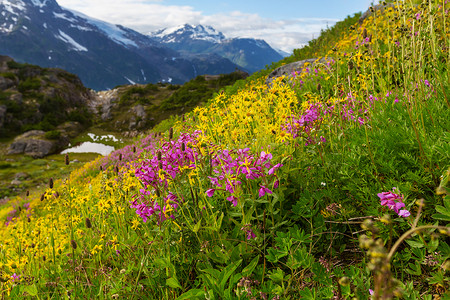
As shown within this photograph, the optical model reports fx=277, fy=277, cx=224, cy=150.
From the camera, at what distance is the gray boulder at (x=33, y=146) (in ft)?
141

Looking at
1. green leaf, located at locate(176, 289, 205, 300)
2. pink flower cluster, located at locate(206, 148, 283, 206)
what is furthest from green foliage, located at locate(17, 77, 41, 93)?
green leaf, located at locate(176, 289, 205, 300)

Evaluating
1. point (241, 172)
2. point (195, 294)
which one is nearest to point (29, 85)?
point (241, 172)

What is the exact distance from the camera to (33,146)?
44.0 meters

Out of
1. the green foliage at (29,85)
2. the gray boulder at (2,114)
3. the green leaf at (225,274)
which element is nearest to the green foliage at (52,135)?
the gray boulder at (2,114)

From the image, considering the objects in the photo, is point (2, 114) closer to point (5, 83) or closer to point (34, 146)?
point (5, 83)

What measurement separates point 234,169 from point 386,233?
1407mm

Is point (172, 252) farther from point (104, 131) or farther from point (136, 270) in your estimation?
point (104, 131)

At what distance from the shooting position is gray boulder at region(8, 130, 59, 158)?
42938mm

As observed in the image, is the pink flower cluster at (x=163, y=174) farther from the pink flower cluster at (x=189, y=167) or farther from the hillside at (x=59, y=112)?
the hillside at (x=59, y=112)

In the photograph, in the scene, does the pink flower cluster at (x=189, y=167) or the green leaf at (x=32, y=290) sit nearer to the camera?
the pink flower cluster at (x=189, y=167)

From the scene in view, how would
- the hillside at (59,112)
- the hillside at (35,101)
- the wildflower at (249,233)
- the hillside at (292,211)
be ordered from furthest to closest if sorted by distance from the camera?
the hillside at (35,101) → the hillside at (59,112) → the wildflower at (249,233) → the hillside at (292,211)

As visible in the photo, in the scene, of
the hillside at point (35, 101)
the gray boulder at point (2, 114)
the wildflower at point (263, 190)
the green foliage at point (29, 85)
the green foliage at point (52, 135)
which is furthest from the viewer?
the green foliage at point (29, 85)

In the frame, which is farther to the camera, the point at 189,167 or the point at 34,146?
the point at 34,146

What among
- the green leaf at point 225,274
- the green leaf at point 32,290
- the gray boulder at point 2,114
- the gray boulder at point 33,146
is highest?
the green leaf at point 225,274
